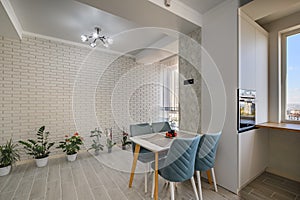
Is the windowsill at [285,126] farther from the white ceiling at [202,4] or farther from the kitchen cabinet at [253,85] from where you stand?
the white ceiling at [202,4]

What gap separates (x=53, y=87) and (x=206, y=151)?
3.24 metres

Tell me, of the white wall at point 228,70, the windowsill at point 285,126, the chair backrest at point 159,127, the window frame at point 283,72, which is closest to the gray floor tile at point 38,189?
the chair backrest at point 159,127

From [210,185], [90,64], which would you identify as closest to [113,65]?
[90,64]

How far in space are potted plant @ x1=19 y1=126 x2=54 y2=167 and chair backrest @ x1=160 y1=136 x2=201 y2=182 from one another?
2.49 m

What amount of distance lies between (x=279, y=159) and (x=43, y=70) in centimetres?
472

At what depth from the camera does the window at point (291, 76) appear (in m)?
2.13

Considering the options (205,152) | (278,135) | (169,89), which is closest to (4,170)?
(205,152)

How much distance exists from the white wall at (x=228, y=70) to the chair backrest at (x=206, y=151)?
299 millimetres

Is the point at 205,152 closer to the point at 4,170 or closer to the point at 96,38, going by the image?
the point at 96,38

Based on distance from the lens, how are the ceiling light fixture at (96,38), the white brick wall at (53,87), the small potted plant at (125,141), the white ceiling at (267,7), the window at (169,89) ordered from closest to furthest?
the white ceiling at (267,7) < the ceiling light fixture at (96,38) < the white brick wall at (53,87) < the small potted plant at (125,141) < the window at (169,89)

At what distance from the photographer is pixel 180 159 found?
53.4 inches

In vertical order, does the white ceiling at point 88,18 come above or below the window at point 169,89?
above

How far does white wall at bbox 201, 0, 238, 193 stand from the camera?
5.76 ft

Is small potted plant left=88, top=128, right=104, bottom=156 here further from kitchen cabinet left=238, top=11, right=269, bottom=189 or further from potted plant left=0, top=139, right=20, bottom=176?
kitchen cabinet left=238, top=11, right=269, bottom=189
